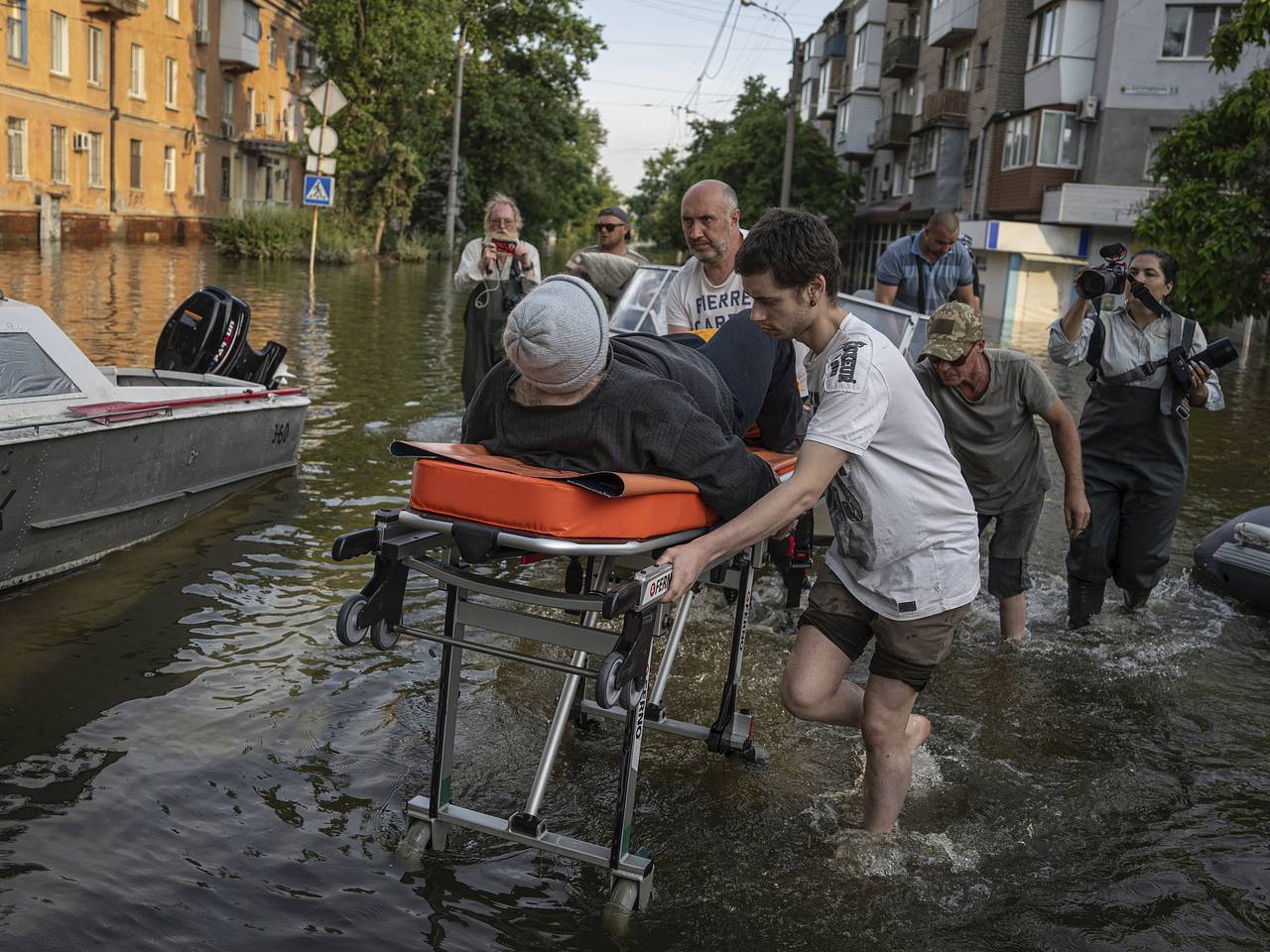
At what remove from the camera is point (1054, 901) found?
4176 mm

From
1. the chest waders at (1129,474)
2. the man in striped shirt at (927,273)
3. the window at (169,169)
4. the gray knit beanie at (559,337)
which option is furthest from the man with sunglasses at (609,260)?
the window at (169,169)

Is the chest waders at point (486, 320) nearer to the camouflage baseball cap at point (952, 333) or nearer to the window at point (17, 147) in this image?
the camouflage baseball cap at point (952, 333)

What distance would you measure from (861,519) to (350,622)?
158 cm

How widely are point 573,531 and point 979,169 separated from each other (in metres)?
44.9

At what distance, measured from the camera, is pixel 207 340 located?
958cm

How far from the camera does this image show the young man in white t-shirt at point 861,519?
3.62m

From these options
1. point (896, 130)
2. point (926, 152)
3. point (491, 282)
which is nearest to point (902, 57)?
point (896, 130)

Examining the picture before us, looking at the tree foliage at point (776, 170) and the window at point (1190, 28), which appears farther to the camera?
the tree foliage at point (776, 170)

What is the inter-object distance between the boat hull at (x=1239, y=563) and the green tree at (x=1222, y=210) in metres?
13.2

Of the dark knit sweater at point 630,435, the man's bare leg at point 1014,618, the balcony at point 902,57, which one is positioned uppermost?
the balcony at point 902,57

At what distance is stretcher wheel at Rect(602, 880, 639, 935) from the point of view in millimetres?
3863

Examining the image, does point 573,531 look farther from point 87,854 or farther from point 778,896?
point 87,854

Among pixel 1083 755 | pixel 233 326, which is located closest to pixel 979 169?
pixel 233 326

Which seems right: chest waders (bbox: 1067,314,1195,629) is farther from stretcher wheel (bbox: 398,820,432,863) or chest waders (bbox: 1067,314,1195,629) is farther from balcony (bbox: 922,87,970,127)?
balcony (bbox: 922,87,970,127)
